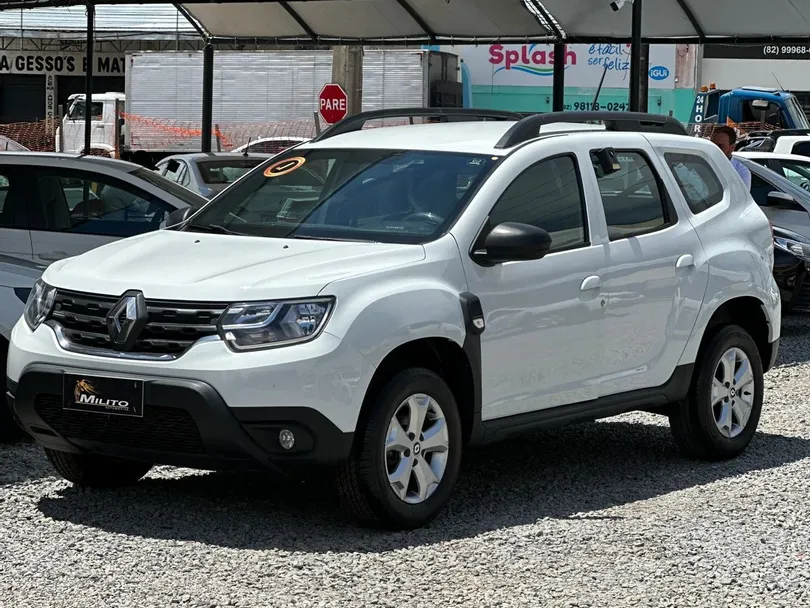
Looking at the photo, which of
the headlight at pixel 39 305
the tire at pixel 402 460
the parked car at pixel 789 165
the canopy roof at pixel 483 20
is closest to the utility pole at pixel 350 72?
the canopy roof at pixel 483 20

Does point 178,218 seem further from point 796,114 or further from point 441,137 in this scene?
point 796,114

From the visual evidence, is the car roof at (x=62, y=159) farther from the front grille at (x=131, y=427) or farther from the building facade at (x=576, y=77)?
the building facade at (x=576, y=77)

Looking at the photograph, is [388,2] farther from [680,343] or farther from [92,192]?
[680,343]

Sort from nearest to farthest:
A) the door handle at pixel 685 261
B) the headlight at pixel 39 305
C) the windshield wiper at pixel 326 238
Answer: the headlight at pixel 39 305 → the windshield wiper at pixel 326 238 → the door handle at pixel 685 261

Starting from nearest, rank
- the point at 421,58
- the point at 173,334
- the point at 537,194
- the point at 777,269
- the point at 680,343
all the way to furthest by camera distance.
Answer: the point at 173,334 → the point at 537,194 → the point at 680,343 → the point at 777,269 → the point at 421,58

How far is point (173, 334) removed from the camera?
5.78 m

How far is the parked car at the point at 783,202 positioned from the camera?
14.8 metres

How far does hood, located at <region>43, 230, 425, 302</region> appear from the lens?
18.9 feet

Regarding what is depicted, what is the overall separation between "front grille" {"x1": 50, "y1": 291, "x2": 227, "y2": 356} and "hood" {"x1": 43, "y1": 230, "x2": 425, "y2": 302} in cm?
4

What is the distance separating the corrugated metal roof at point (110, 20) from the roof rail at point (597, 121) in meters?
29.8

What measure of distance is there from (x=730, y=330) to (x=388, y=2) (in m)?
11.6

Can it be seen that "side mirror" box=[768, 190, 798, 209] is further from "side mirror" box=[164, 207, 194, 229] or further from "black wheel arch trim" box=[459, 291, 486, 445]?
"black wheel arch trim" box=[459, 291, 486, 445]

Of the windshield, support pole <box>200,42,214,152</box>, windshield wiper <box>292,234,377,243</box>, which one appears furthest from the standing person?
the windshield

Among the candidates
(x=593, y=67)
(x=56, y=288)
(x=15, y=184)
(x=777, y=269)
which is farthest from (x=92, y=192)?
(x=593, y=67)
